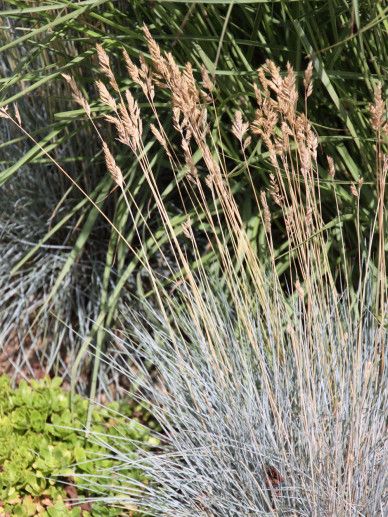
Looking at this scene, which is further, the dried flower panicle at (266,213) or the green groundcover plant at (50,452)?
the green groundcover plant at (50,452)

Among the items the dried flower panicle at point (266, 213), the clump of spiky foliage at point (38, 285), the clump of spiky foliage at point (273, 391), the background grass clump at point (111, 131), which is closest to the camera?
the clump of spiky foliage at point (273, 391)

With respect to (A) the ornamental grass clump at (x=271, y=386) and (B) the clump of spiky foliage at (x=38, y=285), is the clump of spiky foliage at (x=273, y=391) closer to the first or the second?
(A) the ornamental grass clump at (x=271, y=386)

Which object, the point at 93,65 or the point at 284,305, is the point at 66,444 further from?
the point at 93,65

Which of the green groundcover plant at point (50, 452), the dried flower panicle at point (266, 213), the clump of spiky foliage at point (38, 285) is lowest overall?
the green groundcover plant at point (50, 452)

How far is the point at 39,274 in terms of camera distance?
3496mm

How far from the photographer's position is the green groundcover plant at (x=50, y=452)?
2.80 metres

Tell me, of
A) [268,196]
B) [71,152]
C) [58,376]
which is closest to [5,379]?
[58,376]

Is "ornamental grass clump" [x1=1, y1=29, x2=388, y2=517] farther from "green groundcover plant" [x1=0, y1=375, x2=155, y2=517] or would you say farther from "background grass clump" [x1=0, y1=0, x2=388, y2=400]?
"green groundcover plant" [x1=0, y1=375, x2=155, y2=517]

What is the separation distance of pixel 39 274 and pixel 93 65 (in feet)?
2.89

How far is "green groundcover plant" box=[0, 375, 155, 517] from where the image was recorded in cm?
280

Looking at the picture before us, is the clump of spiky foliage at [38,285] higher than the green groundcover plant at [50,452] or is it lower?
higher

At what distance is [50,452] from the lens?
2883 millimetres

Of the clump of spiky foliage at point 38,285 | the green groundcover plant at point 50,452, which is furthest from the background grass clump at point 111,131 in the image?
the green groundcover plant at point 50,452

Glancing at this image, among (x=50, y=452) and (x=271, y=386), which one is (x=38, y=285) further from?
(x=271, y=386)
